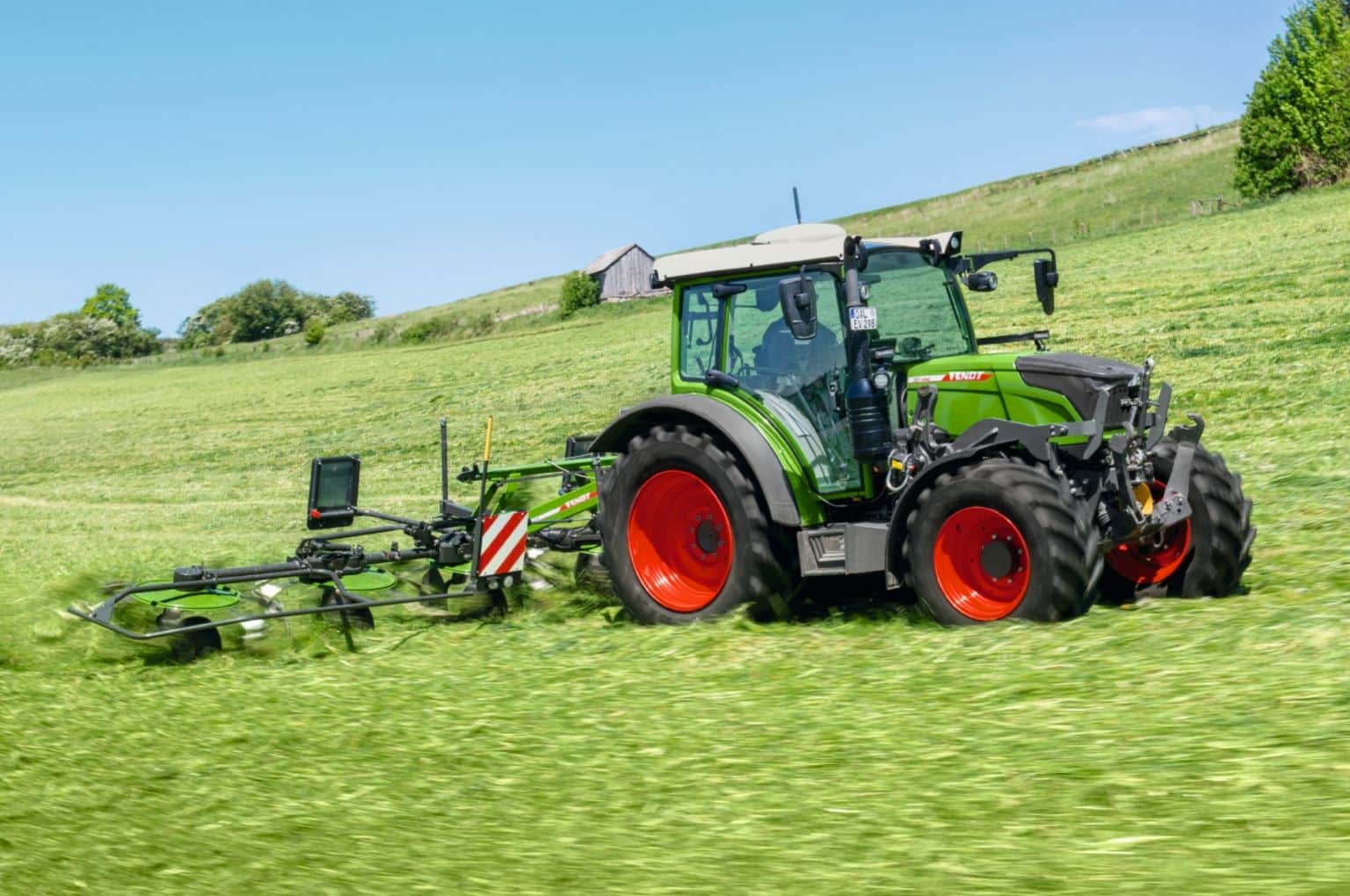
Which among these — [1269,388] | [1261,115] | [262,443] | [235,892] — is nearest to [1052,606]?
[235,892]

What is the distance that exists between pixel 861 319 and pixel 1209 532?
2.05 metres

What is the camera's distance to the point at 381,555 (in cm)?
904

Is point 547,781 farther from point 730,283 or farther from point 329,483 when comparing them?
point 329,483

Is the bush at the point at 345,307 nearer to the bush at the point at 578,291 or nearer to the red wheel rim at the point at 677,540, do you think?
the bush at the point at 578,291

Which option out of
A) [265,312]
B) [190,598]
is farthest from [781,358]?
[265,312]

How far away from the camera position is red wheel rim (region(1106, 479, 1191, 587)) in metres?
7.51

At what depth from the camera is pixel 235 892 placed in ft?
14.4

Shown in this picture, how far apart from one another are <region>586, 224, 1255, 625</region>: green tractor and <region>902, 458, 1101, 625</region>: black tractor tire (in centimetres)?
1

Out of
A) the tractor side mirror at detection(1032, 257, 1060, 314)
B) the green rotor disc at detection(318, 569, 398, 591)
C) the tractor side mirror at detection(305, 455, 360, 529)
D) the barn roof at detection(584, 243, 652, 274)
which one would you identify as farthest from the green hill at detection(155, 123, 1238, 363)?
the tractor side mirror at detection(1032, 257, 1060, 314)

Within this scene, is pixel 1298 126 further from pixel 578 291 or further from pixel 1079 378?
pixel 1079 378

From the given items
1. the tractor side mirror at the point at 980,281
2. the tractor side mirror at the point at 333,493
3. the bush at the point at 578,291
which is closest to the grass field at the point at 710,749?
the tractor side mirror at the point at 333,493

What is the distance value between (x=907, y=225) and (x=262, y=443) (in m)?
46.8

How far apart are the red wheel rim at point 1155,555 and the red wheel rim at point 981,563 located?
0.86m

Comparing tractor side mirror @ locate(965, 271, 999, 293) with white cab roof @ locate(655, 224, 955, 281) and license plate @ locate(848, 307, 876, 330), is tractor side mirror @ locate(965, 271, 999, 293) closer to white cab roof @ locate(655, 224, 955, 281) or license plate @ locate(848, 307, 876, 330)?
white cab roof @ locate(655, 224, 955, 281)
